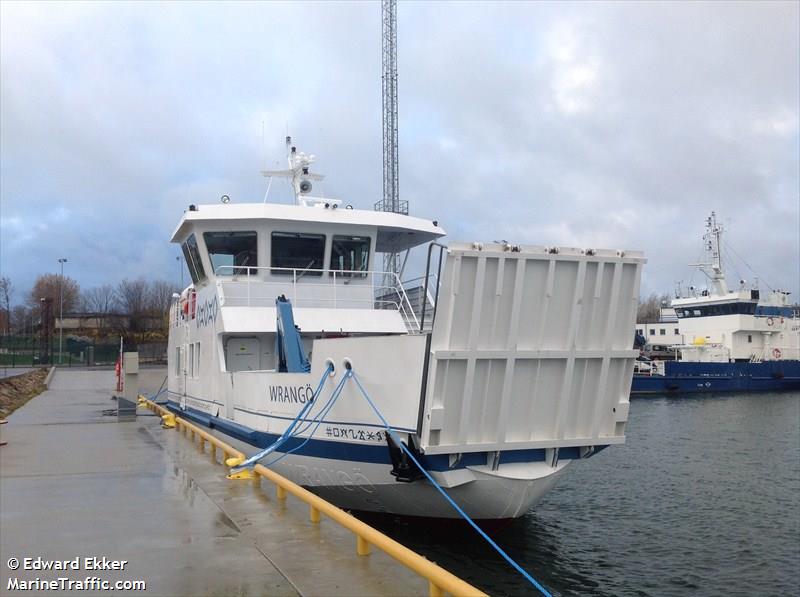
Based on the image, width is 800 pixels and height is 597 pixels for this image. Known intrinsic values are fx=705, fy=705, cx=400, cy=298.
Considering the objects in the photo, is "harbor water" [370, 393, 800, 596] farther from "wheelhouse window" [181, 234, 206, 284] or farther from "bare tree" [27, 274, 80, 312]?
"bare tree" [27, 274, 80, 312]

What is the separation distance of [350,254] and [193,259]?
134 inches

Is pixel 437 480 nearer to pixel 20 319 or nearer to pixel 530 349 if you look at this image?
pixel 530 349

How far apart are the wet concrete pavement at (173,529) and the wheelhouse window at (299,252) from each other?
3648mm

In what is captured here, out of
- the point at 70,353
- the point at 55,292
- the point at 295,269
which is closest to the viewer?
the point at 295,269

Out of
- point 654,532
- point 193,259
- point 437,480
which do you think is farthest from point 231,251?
point 654,532

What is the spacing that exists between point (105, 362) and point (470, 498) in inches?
2405

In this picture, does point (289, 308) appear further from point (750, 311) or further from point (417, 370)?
point (750, 311)

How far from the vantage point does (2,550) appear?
631 centimetres

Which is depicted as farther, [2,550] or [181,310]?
[181,310]

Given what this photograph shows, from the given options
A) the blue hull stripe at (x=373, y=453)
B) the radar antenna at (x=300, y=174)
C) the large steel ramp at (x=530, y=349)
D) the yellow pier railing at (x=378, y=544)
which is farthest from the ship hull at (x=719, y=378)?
the yellow pier railing at (x=378, y=544)

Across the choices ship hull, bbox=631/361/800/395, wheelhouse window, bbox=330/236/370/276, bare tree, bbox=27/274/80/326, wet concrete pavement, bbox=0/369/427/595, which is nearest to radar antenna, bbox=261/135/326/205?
wheelhouse window, bbox=330/236/370/276

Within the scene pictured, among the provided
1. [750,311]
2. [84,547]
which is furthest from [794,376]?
[84,547]

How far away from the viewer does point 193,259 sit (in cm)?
1438

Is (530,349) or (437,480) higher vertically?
(530,349)
